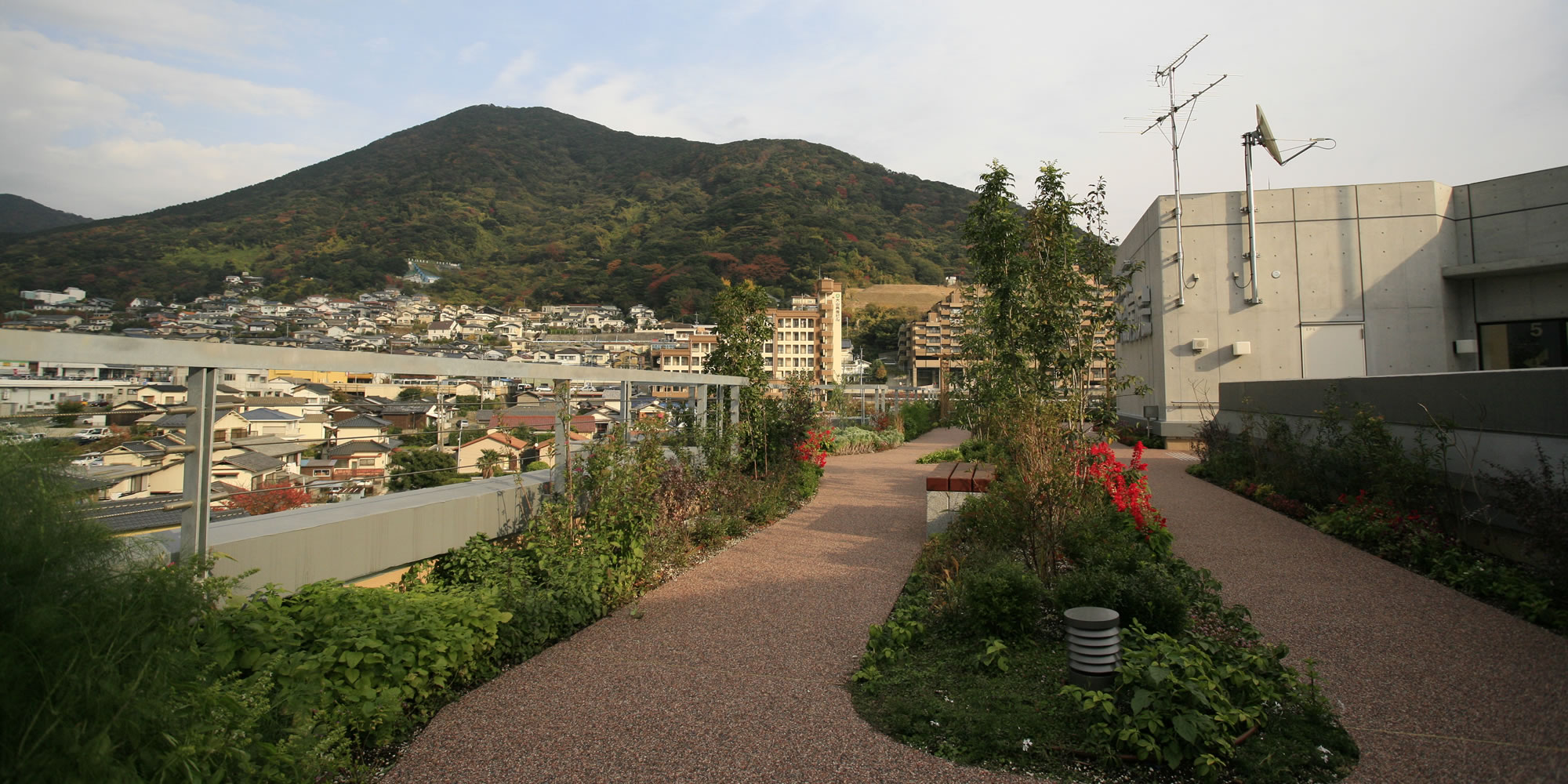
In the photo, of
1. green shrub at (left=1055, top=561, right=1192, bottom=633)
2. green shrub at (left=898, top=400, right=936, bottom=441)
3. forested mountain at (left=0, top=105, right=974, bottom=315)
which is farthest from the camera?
forested mountain at (left=0, top=105, right=974, bottom=315)

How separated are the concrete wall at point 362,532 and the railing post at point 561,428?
0.32 metres

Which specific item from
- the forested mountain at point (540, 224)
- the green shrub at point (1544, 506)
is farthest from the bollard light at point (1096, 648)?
the forested mountain at point (540, 224)

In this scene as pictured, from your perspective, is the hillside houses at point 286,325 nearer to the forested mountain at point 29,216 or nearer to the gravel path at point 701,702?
the gravel path at point 701,702

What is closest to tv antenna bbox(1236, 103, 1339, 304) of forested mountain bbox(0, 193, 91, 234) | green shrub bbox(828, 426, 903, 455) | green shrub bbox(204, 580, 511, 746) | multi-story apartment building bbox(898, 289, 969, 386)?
green shrub bbox(828, 426, 903, 455)

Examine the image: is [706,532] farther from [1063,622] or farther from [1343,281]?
[1343,281]

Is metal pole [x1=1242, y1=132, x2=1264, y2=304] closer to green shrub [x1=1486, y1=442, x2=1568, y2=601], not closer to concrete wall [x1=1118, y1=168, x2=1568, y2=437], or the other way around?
concrete wall [x1=1118, y1=168, x2=1568, y2=437]

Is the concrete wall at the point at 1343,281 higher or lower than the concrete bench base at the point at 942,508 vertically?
higher

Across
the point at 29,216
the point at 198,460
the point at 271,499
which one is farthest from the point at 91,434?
the point at 29,216

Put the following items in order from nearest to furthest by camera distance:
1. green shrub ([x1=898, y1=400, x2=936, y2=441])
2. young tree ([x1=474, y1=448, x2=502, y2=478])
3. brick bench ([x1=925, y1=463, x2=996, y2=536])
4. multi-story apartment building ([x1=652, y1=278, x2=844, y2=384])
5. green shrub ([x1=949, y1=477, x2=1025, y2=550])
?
young tree ([x1=474, y1=448, x2=502, y2=478])
green shrub ([x1=949, y1=477, x2=1025, y2=550])
brick bench ([x1=925, y1=463, x2=996, y2=536])
green shrub ([x1=898, y1=400, x2=936, y2=441])
multi-story apartment building ([x1=652, y1=278, x2=844, y2=384])

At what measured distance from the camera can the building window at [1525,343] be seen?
535 inches

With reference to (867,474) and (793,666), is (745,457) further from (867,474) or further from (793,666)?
(793,666)

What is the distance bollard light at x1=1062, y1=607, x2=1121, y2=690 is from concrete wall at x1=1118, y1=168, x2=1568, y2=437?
14201mm

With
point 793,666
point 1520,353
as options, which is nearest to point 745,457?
point 793,666

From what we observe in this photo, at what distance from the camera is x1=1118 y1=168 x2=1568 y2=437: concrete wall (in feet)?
48.1
